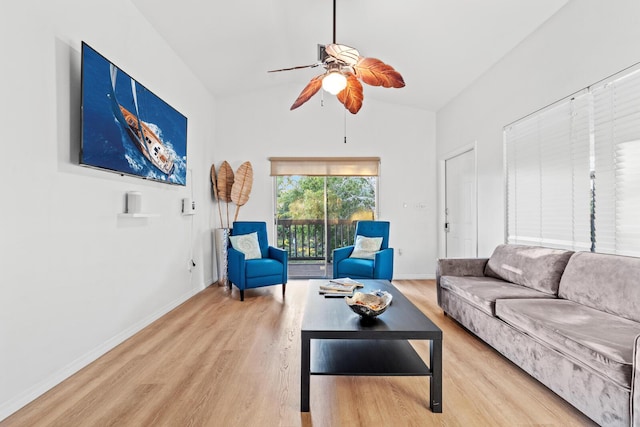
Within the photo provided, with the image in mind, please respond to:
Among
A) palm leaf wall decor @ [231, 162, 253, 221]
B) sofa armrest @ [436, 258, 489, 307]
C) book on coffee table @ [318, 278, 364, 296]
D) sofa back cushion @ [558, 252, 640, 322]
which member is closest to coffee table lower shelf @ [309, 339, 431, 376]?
book on coffee table @ [318, 278, 364, 296]

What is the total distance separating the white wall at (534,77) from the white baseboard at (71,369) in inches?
148

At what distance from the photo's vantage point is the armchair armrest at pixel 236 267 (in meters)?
3.88

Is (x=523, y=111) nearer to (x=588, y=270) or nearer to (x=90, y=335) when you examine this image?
(x=588, y=270)

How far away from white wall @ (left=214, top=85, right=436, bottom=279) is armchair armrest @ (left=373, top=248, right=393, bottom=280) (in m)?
1.18

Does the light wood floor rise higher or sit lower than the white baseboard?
lower

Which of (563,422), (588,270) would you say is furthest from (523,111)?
(563,422)

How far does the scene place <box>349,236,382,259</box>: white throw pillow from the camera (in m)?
4.35

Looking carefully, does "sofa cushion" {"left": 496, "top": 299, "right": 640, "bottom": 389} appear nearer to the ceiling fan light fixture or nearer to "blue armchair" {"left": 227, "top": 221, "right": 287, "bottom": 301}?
the ceiling fan light fixture

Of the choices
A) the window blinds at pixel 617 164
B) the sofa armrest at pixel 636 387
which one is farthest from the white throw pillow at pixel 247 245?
the sofa armrest at pixel 636 387

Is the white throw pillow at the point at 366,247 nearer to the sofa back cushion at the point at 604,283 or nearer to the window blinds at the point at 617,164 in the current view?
the sofa back cushion at the point at 604,283

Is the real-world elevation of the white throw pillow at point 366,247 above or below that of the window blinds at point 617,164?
below

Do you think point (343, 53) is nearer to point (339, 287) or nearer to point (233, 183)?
point (339, 287)

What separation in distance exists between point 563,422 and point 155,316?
10.7 ft

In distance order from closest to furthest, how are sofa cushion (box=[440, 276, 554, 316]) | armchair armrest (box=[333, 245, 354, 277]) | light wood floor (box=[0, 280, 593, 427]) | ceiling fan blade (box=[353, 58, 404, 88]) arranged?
light wood floor (box=[0, 280, 593, 427]) → ceiling fan blade (box=[353, 58, 404, 88]) → sofa cushion (box=[440, 276, 554, 316]) → armchair armrest (box=[333, 245, 354, 277])
